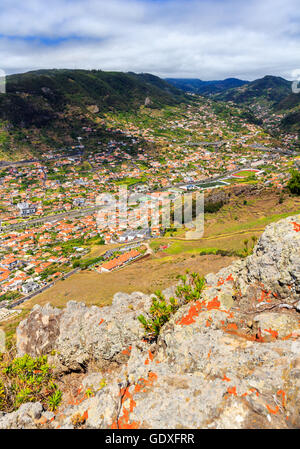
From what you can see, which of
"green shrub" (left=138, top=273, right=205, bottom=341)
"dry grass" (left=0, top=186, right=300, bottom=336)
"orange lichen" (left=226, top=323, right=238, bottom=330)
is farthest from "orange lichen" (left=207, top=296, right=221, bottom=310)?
"dry grass" (left=0, top=186, right=300, bottom=336)

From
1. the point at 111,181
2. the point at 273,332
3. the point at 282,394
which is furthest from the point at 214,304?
the point at 111,181

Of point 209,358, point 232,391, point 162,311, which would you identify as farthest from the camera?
point 162,311

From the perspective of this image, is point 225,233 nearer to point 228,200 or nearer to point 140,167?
point 228,200

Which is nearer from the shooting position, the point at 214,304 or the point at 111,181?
the point at 214,304

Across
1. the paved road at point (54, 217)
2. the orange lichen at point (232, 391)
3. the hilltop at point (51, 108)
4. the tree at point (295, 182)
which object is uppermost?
the hilltop at point (51, 108)

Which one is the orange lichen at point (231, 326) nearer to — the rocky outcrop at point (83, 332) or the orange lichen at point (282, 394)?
the orange lichen at point (282, 394)

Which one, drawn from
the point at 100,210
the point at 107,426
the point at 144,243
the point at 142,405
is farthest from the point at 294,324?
the point at 100,210

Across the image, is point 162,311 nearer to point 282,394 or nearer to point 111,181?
point 282,394

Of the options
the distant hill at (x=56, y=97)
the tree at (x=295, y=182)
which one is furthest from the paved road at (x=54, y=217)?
the distant hill at (x=56, y=97)
